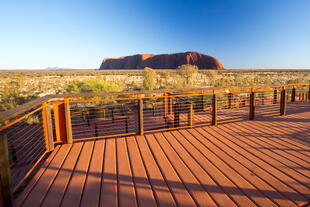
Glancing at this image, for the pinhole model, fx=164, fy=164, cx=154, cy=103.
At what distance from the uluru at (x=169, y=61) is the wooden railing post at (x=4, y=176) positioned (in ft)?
317

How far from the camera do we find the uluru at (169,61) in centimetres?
9557

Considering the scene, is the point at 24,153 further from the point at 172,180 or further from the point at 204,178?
the point at 204,178

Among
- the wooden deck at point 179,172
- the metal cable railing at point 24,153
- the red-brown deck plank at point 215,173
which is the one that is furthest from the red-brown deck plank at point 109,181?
the red-brown deck plank at point 215,173

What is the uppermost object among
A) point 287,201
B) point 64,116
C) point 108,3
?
point 108,3

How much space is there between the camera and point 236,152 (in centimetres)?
281

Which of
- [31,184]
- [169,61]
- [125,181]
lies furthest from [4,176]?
[169,61]

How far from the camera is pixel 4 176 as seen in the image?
1603 mm

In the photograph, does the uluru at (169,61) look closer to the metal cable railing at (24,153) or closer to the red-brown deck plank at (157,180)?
the metal cable railing at (24,153)

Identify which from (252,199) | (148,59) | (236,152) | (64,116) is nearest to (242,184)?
(252,199)

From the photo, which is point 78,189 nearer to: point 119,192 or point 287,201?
point 119,192

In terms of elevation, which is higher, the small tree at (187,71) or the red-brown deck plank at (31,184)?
the small tree at (187,71)

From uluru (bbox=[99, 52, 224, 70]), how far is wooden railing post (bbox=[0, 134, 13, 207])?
317 ft

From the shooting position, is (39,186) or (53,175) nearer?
(39,186)

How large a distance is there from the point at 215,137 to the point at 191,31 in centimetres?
4778
